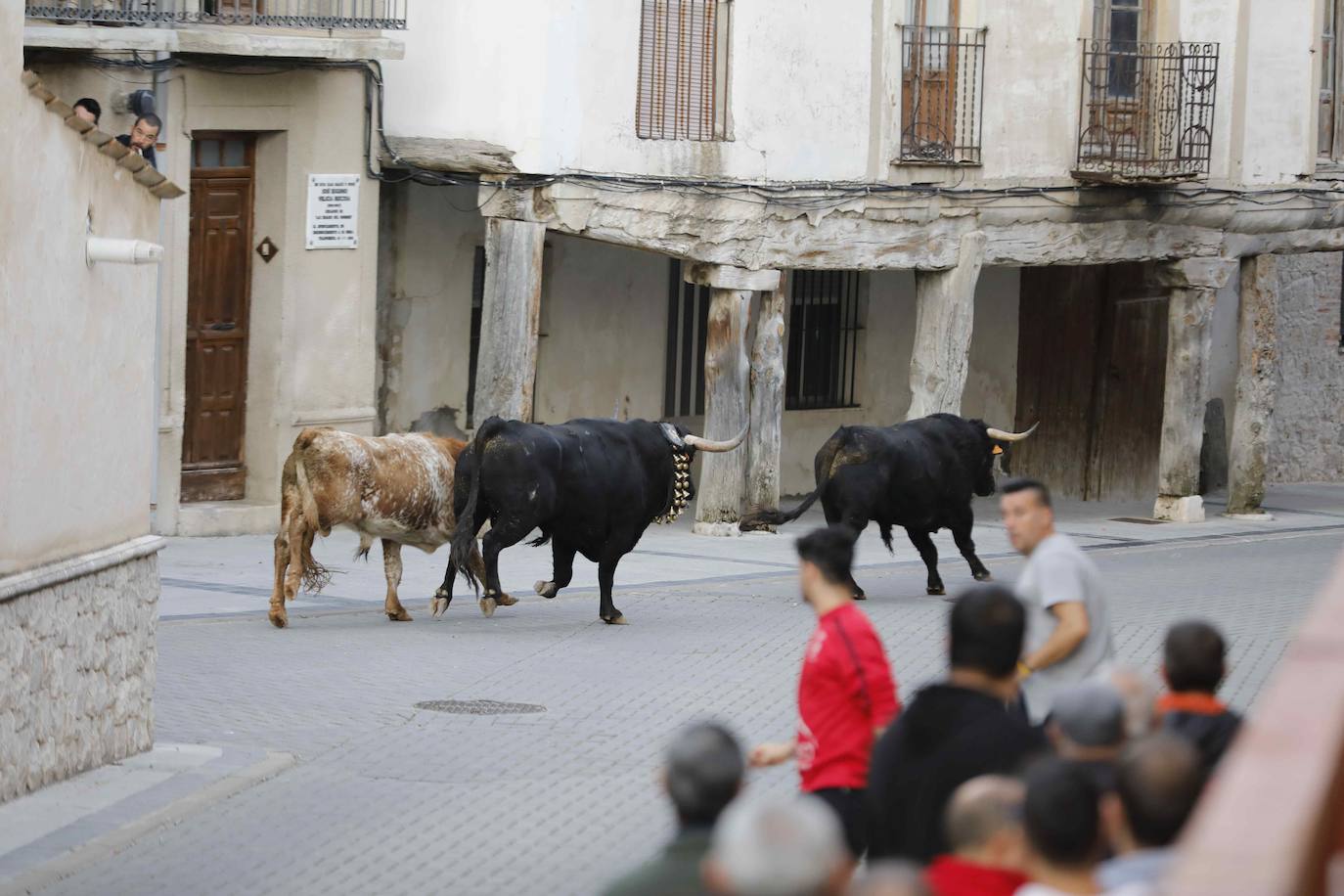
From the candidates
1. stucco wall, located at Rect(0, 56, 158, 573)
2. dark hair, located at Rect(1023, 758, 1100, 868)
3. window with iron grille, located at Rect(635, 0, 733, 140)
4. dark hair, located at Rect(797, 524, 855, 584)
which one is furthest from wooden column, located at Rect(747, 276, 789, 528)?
dark hair, located at Rect(1023, 758, 1100, 868)

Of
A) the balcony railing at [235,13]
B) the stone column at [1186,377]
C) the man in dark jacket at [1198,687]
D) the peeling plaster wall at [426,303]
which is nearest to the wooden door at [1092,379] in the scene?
the stone column at [1186,377]

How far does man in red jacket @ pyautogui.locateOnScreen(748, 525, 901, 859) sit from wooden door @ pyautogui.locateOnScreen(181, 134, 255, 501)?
44.9 ft

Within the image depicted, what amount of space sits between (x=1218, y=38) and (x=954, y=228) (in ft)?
12.2

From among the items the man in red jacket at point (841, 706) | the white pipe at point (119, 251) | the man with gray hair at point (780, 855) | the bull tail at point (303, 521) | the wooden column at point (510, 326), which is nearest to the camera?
the man with gray hair at point (780, 855)

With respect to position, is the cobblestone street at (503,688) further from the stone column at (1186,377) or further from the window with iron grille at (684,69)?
the window with iron grille at (684,69)

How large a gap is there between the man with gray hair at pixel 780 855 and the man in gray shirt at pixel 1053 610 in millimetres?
3413

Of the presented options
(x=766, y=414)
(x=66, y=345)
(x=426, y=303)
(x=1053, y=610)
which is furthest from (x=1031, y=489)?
(x=426, y=303)

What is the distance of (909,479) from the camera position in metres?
17.0

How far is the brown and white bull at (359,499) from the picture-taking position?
569 inches

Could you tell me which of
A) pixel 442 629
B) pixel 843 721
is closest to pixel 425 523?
pixel 442 629

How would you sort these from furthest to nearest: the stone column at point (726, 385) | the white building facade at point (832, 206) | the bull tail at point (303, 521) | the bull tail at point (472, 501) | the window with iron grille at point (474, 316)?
the window with iron grille at point (474, 316) < the stone column at point (726, 385) < the white building facade at point (832, 206) < the bull tail at point (472, 501) < the bull tail at point (303, 521)

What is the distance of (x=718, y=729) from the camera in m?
5.04

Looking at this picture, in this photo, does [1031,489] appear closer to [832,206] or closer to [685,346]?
[832,206]

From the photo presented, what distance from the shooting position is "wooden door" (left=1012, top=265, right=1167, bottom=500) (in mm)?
25938
